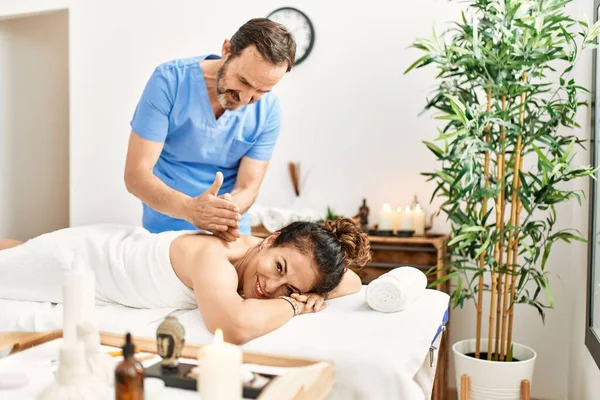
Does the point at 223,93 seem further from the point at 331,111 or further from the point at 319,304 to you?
the point at 331,111

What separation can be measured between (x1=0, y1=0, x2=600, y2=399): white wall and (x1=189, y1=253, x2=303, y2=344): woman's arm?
1715 mm

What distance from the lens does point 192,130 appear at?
2.24 meters

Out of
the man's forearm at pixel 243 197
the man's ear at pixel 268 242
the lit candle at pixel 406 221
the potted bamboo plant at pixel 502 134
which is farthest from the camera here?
the lit candle at pixel 406 221

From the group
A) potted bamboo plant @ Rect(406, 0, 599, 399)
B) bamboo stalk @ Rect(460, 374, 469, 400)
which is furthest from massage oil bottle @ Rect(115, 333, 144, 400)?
bamboo stalk @ Rect(460, 374, 469, 400)

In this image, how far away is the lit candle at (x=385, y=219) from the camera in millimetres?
3240

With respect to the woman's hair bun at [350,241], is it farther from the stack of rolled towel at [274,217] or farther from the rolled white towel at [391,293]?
the stack of rolled towel at [274,217]

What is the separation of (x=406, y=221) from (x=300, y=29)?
1258mm

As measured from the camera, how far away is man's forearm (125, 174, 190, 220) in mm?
1997

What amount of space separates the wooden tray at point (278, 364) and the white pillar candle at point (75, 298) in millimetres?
265

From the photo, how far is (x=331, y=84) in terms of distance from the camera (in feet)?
11.9

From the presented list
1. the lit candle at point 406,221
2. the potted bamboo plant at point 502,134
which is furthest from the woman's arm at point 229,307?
the lit candle at point 406,221

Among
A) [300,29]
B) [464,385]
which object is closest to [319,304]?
[464,385]

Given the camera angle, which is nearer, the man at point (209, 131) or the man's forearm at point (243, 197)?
the man at point (209, 131)

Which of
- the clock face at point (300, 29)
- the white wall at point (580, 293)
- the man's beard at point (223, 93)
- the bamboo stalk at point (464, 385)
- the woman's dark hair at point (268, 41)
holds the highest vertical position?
the clock face at point (300, 29)
